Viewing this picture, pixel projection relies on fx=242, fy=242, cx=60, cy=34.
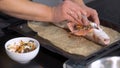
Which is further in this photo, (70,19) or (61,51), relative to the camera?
(70,19)

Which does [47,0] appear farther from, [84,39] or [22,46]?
[22,46]

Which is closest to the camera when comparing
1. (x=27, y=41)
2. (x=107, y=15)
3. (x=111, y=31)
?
(x=27, y=41)

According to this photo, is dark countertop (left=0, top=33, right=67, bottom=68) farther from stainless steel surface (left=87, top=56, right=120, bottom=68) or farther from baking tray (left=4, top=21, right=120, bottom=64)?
stainless steel surface (left=87, top=56, right=120, bottom=68)

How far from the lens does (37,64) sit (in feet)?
2.79

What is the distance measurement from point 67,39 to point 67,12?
0.37 ft

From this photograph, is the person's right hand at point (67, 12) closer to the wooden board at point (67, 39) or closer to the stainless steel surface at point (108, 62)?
the wooden board at point (67, 39)

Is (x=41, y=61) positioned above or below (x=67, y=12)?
below

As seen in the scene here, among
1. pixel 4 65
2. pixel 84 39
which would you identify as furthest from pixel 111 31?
pixel 4 65

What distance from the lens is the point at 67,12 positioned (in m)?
1.00

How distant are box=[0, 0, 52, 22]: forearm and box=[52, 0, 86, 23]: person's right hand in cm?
3

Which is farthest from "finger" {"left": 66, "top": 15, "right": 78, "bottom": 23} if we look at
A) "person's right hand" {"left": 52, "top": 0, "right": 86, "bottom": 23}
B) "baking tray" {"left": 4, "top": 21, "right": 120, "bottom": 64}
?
"baking tray" {"left": 4, "top": 21, "right": 120, "bottom": 64}

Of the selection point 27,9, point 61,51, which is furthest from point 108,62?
point 27,9

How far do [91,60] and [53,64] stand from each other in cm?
14

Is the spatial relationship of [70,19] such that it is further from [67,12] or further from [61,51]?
[61,51]
